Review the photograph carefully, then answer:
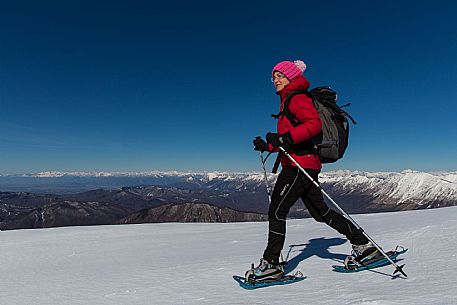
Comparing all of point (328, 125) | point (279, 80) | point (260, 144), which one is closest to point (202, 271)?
point (260, 144)

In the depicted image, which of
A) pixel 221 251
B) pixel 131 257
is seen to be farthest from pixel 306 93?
pixel 131 257

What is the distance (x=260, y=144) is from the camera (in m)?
4.09

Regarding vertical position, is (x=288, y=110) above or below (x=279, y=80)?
below

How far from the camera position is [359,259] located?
153 inches

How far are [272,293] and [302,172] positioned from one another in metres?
1.41

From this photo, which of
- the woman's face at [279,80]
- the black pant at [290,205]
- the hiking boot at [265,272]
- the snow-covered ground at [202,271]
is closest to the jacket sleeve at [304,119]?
the woman's face at [279,80]

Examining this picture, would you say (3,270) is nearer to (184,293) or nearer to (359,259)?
(184,293)

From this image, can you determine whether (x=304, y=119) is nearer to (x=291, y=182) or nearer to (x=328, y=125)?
(x=328, y=125)

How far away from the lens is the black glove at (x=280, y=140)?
11.9 ft

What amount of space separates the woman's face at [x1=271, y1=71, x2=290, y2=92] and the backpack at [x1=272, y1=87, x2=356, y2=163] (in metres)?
0.27

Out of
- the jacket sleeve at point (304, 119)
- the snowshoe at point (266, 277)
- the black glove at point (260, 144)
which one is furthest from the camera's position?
the black glove at point (260, 144)

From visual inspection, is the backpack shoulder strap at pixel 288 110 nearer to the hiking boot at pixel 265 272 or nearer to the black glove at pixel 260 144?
the black glove at pixel 260 144

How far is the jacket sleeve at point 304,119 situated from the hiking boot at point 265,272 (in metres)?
1.54

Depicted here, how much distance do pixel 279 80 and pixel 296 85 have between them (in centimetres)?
25
